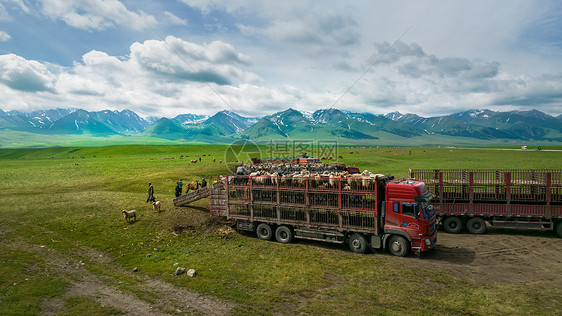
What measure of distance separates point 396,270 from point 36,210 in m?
29.9

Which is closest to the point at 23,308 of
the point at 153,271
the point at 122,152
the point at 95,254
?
the point at 153,271

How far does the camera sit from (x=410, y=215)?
14.6 meters

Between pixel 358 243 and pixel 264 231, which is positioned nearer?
pixel 358 243

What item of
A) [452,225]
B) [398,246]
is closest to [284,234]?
[398,246]

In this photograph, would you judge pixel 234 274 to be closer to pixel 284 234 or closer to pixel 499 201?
pixel 284 234

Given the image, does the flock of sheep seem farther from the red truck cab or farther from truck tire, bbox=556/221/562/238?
truck tire, bbox=556/221/562/238

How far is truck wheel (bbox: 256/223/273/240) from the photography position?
18156 millimetres

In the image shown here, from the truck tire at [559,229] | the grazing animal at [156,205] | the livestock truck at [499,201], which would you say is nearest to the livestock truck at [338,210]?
the livestock truck at [499,201]

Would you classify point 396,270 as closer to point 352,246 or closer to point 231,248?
point 352,246

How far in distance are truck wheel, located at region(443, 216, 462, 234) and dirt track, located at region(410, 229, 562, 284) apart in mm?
536

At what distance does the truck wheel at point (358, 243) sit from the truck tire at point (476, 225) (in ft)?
30.1

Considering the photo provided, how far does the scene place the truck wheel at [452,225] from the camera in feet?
64.5

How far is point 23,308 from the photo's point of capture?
9.96 metres

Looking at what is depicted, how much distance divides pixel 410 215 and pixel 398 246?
76.0 inches
